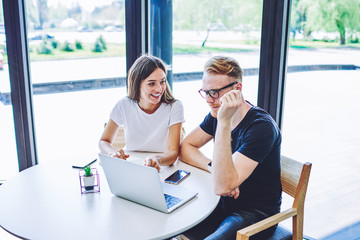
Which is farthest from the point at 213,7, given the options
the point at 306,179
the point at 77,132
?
the point at 77,132

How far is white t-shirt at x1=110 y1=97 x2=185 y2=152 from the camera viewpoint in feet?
7.25

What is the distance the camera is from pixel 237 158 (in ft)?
4.99

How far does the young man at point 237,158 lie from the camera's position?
149 centimetres

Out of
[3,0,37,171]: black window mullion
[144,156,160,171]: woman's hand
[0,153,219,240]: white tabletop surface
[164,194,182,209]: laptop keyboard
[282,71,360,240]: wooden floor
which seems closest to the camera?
[0,153,219,240]: white tabletop surface

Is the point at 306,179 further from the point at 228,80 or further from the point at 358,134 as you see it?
the point at 358,134

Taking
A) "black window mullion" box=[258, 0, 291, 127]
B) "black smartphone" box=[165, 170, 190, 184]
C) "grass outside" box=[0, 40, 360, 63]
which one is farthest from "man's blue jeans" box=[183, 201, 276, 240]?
"grass outside" box=[0, 40, 360, 63]

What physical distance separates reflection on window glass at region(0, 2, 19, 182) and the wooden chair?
7.81 feet

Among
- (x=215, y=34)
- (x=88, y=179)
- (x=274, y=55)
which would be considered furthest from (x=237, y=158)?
(x=215, y=34)

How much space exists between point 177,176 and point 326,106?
1375 millimetres

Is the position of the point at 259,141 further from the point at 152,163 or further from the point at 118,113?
the point at 118,113

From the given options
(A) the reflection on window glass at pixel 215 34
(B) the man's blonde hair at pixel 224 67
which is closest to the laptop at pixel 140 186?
(B) the man's blonde hair at pixel 224 67

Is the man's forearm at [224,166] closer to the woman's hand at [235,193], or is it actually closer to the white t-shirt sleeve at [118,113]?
the woman's hand at [235,193]

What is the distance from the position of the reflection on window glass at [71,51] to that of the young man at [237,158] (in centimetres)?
162

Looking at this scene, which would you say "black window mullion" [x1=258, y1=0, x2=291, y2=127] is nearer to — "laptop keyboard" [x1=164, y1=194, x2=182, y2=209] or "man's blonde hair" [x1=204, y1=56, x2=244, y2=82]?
"man's blonde hair" [x1=204, y1=56, x2=244, y2=82]
